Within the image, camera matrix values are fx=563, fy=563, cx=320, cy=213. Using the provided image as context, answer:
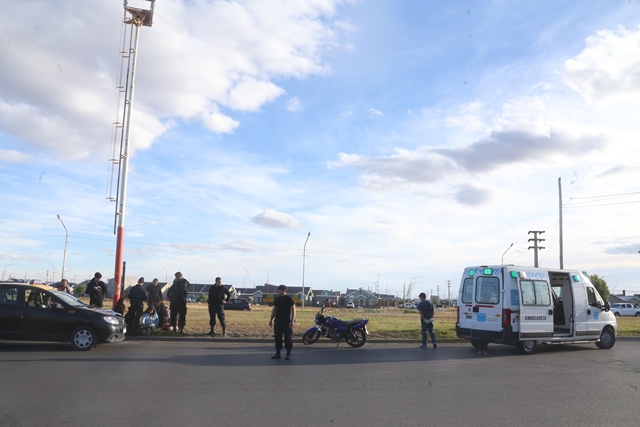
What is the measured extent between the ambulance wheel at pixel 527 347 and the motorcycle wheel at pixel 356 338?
4153 mm

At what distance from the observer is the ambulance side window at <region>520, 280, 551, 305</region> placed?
14.6 metres

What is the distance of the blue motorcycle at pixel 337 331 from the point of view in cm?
1562

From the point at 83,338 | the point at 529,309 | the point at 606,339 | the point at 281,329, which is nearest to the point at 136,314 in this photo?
the point at 83,338

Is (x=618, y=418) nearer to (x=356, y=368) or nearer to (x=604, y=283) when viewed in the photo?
(x=356, y=368)

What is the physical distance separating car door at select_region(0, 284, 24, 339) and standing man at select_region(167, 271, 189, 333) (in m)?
4.17

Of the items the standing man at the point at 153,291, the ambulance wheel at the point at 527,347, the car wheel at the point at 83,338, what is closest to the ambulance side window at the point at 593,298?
the ambulance wheel at the point at 527,347

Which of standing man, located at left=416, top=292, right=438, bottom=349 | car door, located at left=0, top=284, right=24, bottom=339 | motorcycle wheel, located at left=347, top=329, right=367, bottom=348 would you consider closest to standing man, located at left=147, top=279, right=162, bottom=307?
car door, located at left=0, top=284, right=24, bottom=339

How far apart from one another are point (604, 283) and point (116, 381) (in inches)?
3115

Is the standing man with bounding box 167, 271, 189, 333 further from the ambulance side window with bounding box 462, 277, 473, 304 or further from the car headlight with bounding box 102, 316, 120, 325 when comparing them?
the ambulance side window with bounding box 462, 277, 473, 304

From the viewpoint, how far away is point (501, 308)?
1445 centimetres

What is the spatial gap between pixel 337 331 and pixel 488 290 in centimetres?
423

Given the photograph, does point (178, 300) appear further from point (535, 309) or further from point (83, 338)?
point (535, 309)

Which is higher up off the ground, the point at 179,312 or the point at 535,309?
the point at 535,309

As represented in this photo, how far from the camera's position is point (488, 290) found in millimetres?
14930
